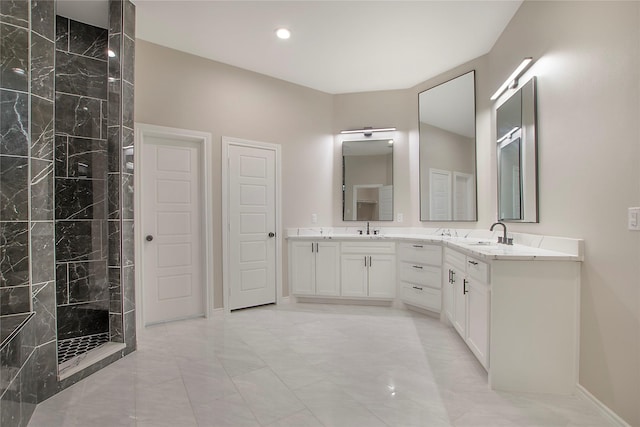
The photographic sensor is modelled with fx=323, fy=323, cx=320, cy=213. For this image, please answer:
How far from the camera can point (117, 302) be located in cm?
260

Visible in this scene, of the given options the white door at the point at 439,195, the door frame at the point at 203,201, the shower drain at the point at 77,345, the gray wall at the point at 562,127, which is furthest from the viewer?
the white door at the point at 439,195

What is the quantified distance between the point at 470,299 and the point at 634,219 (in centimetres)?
117

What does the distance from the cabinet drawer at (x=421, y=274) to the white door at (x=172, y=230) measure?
2321 millimetres

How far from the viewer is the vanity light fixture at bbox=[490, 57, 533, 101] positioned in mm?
2486

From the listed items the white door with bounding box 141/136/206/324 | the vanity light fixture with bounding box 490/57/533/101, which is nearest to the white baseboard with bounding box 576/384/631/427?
the vanity light fixture with bounding box 490/57/533/101

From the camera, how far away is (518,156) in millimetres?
2688

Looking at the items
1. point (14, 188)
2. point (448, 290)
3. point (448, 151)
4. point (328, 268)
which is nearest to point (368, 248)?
point (328, 268)

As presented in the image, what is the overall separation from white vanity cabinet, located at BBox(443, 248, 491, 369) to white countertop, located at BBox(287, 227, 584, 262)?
0.32ft

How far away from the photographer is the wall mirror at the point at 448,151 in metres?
3.64

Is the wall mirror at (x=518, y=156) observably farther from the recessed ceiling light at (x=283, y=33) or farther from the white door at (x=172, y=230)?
the white door at (x=172, y=230)

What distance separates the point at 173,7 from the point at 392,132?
9.40 feet

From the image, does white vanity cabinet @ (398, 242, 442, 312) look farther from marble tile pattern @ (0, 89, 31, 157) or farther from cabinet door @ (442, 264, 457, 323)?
marble tile pattern @ (0, 89, 31, 157)

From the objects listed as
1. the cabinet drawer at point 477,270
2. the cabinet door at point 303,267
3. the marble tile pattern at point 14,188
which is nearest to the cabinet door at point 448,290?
the cabinet drawer at point 477,270

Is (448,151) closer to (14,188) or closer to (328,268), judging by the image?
(328,268)
